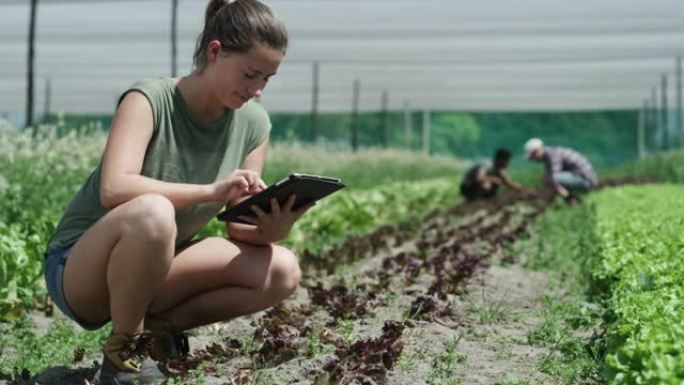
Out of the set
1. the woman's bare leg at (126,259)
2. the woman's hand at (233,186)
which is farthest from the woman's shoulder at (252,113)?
the woman's bare leg at (126,259)

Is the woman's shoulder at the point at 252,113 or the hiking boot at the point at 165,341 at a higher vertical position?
the woman's shoulder at the point at 252,113

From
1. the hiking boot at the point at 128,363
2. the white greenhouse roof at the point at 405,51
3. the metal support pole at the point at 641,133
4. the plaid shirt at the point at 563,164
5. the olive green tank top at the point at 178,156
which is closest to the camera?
the hiking boot at the point at 128,363

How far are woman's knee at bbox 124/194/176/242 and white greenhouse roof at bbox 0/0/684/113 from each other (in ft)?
70.0

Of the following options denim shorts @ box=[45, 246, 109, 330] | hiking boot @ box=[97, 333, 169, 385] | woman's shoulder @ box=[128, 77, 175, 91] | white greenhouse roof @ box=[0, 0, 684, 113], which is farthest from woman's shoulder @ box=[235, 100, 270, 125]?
white greenhouse roof @ box=[0, 0, 684, 113]

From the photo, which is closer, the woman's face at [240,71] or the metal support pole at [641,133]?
the woman's face at [240,71]

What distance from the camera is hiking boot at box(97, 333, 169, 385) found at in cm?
326

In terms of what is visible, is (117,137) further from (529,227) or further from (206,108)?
(529,227)

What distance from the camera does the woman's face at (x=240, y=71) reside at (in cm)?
329

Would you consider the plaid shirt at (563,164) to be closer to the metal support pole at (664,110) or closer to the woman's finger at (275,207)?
the woman's finger at (275,207)

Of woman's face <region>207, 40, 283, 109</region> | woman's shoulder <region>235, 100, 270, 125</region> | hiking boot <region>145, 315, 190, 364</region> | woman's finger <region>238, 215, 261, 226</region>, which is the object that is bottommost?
hiking boot <region>145, 315, 190, 364</region>

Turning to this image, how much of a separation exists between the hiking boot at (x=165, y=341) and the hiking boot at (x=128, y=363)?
4.2 inches

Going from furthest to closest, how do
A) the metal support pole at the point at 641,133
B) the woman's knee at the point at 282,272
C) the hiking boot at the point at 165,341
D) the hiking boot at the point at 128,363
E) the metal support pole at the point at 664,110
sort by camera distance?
the metal support pole at the point at 641,133 < the metal support pole at the point at 664,110 < the woman's knee at the point at 282,272 < the hiking boot at the point at 165,341 < the hiking boot at the point at 128,363

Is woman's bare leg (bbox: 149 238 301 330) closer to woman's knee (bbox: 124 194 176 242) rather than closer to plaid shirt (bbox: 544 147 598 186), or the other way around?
woman's knee (bbox: 124 194 176 242)

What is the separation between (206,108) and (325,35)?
24342mm
